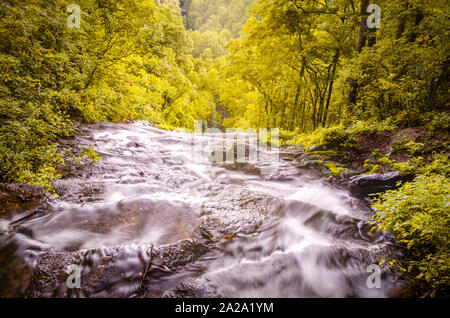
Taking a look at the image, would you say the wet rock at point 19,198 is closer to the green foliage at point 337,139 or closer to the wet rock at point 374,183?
the wet rock at point 374,183

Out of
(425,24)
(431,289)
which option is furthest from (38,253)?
(425,24)

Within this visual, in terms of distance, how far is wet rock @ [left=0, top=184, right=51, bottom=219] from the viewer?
9.88 feet

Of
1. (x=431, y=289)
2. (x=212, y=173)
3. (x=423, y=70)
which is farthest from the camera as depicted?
(x=212, y=173)

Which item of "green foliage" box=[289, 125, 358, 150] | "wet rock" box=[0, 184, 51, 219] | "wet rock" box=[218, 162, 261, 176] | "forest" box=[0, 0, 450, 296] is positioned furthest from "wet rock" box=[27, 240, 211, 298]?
"green foliage" box=[289, 125, 358, 150]

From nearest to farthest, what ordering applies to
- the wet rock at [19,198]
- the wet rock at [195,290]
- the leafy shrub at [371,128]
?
the wet rock at [195,290], the wet rock at [19,198], the leafy shrub at [371,128]

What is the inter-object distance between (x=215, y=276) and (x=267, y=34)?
9.80 meters

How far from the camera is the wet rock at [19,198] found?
3.01 meters

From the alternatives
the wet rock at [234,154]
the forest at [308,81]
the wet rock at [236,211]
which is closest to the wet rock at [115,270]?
the wet rock at [236,211]

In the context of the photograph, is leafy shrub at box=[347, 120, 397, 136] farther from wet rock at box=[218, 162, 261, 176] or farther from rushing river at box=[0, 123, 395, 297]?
wet rock at box=[218, 162, 261, 176]

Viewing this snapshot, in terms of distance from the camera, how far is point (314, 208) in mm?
4238

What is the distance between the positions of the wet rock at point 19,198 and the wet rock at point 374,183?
20.9 feet

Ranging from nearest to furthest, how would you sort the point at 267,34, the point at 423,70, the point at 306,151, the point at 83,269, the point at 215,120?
the point at 83,269 < the point at 423,70 < the point at 306,151 < the point at 267,34 < the point at 215,120

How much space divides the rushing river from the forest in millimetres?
558

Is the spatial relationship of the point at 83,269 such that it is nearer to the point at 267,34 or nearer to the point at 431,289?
the point at 431,289
